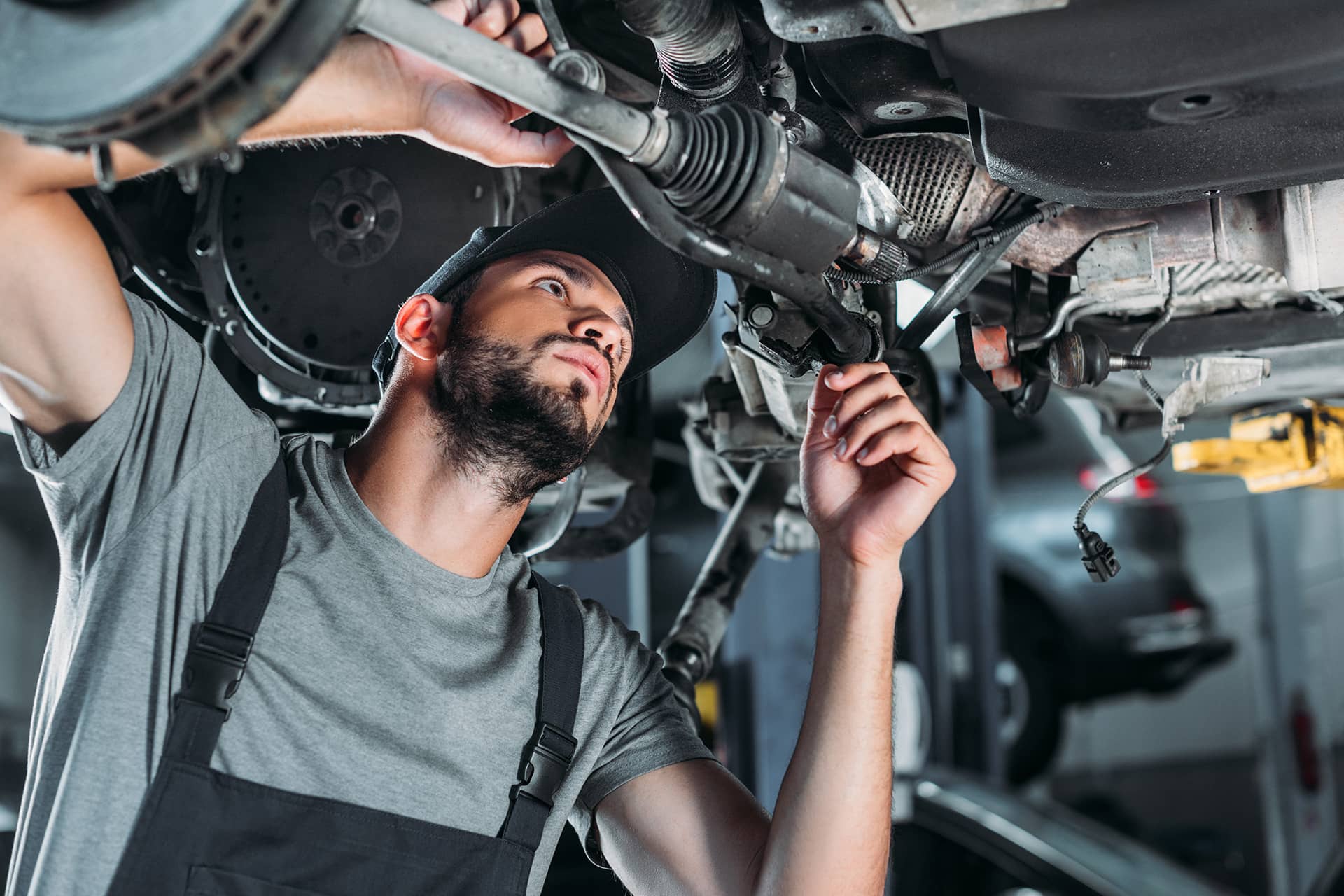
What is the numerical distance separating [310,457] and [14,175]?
426 millimetres

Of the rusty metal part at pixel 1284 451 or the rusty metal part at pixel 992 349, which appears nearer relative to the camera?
the rusty metal part at pixel 992 349

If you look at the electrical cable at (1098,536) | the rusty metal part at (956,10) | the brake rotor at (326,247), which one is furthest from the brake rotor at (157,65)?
the electrical cable at (1098,536)

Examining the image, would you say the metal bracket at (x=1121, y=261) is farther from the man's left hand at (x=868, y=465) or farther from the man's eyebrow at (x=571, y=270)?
the man's eyebrow at (x=571, y=270)

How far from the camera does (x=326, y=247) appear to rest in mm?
1264

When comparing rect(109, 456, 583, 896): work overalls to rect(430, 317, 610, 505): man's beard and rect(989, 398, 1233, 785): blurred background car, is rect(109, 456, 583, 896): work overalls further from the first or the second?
rect(989, 398, 1233, 785): blurred background car

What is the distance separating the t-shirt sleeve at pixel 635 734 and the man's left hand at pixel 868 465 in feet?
0.85

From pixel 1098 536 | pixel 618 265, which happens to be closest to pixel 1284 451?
pixel 1098 536

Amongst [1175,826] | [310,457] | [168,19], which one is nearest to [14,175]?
[168,19]

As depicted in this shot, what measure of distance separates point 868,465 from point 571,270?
0.38 m

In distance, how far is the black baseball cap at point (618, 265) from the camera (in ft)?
4.03

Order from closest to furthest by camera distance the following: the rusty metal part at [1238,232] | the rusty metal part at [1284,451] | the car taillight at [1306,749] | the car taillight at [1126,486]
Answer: the rusty metal part at [1238,232]
the rusty metal part at [1284,451]
the car taillight at [1306,749]
the car taillight at [1126,486]

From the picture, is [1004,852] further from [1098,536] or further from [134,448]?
[134,448]

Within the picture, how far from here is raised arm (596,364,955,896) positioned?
103 centimetres

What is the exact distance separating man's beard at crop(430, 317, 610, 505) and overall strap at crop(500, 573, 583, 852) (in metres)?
0.15
